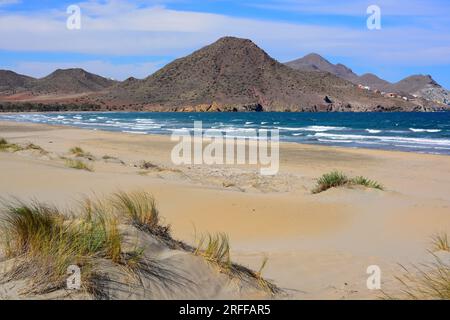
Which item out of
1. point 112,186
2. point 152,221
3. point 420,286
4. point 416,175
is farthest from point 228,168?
point 420,286

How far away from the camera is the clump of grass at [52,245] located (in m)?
3.89

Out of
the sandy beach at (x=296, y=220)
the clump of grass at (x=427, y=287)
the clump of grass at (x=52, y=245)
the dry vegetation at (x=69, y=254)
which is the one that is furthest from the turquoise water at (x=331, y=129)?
the clump of grass at (x=52, y=245)

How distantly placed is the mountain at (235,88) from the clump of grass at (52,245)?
397 ft

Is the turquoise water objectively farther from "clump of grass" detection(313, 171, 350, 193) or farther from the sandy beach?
the sandy beach

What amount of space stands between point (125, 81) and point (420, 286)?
168 meters

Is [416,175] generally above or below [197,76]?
below

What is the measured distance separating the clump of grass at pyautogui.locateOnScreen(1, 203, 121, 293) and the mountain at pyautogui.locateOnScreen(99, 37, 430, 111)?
397 ft

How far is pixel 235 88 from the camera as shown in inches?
5404

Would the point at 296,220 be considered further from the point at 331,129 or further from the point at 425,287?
the point at 331,129

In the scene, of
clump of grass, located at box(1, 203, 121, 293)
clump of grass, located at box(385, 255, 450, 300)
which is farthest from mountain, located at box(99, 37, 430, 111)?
clump of grass, located at box(1, 203, 121, 293)
